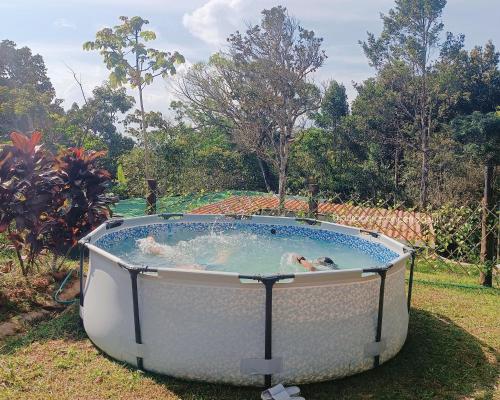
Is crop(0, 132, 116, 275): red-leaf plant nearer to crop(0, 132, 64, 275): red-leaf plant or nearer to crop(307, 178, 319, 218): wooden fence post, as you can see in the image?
crop(0, 132, 64, 275): red-leaf plant

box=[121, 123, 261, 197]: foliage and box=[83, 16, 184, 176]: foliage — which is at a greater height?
box=[83, 16, 184, 176]: foliage

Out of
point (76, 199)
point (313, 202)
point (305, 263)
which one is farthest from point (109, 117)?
point (305, 263)

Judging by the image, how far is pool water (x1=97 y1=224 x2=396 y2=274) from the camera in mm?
6410

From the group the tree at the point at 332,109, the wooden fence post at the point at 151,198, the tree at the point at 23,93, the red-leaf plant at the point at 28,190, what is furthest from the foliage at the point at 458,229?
the tree at the point at 332,109

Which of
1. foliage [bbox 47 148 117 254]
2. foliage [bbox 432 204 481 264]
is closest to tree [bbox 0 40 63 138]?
foliage [bbox 47 148 117 254]

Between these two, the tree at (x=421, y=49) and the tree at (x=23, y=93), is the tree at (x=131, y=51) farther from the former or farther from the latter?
the tree at (x=421, y=49)

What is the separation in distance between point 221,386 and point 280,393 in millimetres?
491

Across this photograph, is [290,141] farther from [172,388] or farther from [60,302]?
[172,388]

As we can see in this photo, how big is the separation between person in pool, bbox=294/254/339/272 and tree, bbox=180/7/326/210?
36.3 ft

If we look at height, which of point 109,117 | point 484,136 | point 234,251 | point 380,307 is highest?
point 109,117

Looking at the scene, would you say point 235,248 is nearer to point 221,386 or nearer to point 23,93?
point 221,386

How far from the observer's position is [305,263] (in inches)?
246

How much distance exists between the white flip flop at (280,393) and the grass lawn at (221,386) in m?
0.16

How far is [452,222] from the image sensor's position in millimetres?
7734
